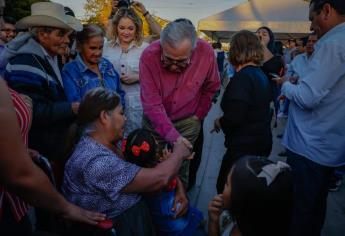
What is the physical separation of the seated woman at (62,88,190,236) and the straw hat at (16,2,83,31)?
965 mm

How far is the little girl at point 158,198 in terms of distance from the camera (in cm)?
199

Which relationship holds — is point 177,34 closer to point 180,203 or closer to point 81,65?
point 81,65

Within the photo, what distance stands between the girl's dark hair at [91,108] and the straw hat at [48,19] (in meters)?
0.96

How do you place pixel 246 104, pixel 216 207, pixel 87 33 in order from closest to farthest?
pixel 216 207, pixel 246 104, pixel 87 33

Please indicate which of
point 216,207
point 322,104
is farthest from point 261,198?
point 322,104

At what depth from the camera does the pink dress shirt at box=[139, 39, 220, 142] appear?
266 cm

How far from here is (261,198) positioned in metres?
1.41

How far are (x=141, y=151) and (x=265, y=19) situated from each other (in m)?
10.1

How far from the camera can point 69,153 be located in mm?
1976

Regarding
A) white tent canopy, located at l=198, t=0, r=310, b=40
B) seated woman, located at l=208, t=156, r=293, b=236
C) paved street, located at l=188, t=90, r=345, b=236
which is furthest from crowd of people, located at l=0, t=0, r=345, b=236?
white tent canopy, located at l=198, t=0, r=310, b=40

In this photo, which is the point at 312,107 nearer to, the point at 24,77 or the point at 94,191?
the point at 94,191

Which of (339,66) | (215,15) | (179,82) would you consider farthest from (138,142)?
(215,15)

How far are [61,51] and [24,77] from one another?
18.5 inches

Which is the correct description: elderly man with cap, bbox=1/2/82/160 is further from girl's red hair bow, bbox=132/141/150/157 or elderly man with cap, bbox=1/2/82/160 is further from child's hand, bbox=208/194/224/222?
child's hand, bbox=208/194/224/222
